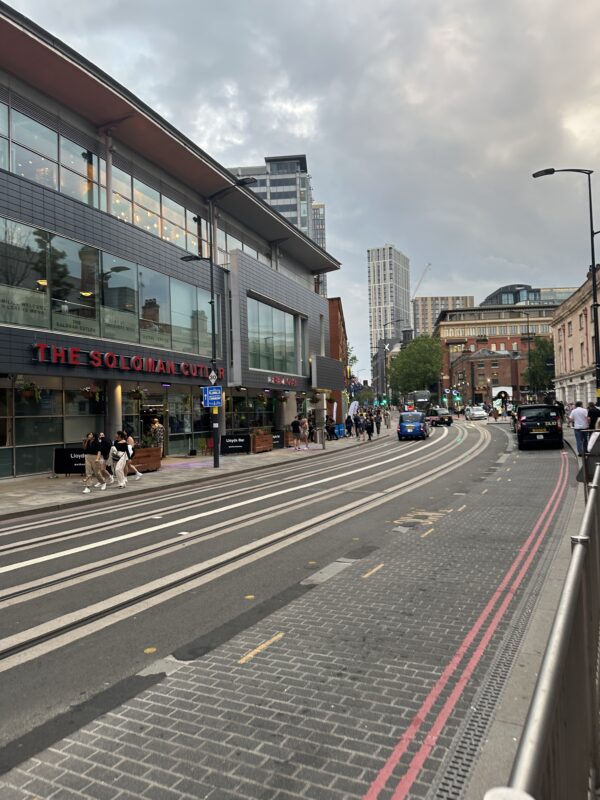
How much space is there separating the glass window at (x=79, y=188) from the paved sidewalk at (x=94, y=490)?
1088 cm

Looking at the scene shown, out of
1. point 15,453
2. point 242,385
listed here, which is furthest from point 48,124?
point 242,385

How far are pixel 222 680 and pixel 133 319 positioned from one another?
2126 cm

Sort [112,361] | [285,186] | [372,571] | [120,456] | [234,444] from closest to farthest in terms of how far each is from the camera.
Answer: [372,571]
[120,456]
[112,361]
[234,444]
[285,186]

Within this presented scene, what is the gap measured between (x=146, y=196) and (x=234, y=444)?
12754 millimetres

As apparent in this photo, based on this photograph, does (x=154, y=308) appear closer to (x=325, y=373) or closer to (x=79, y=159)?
(x=79, y=159)

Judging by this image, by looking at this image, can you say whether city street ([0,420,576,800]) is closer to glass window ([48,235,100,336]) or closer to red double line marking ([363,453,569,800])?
red double line marking ([363,453,569,800])

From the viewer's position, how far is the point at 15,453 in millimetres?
18891

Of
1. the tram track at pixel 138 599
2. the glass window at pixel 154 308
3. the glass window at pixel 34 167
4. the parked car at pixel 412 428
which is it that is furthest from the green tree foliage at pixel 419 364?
the tram track at pixel 138 599

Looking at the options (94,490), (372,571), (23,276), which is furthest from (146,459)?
(372,571)

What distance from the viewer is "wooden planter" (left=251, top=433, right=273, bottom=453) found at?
28.6 meters

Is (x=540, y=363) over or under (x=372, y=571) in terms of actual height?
over

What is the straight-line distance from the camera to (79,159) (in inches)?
853

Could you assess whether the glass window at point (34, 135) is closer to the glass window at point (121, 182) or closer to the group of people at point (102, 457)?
the glass window at point (121, 182)

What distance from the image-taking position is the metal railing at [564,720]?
1407 mm
